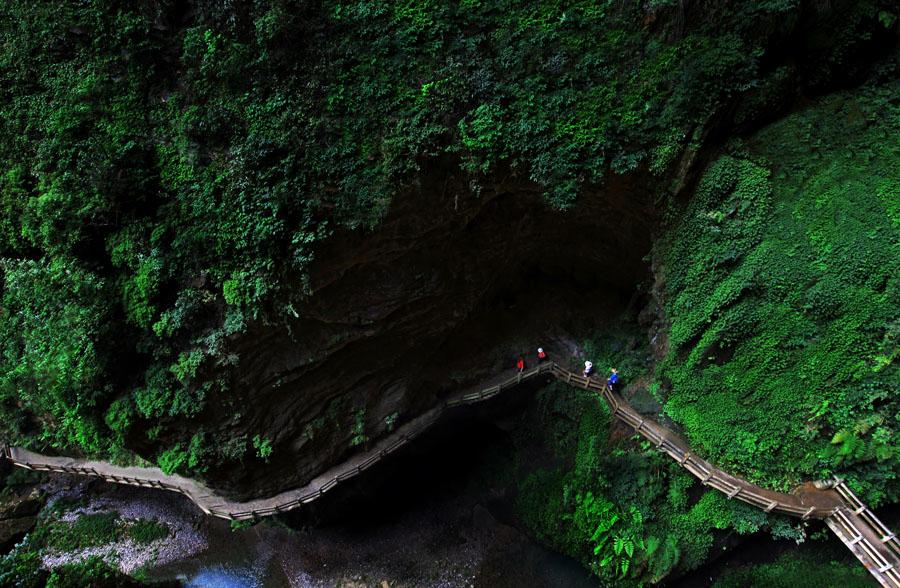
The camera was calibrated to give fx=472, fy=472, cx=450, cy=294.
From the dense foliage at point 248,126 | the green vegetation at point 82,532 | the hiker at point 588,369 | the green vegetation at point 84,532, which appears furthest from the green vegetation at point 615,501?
the green vegetation at point 84,532

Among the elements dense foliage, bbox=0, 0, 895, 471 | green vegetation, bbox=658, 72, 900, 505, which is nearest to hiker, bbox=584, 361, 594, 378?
green vegetation, bbox=658, 72, 900, 505

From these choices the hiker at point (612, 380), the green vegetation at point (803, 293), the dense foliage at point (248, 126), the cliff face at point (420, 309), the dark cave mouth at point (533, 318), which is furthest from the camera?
the dark cave mouth at point (533, 318)

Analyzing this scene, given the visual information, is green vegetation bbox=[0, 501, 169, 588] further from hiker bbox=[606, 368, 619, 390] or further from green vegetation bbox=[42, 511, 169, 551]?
hiker bbox=[606, 368, 619, 390]

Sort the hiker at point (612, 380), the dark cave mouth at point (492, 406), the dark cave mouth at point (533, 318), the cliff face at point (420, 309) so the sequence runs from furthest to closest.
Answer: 1. the dark cave mouth at point (492, 406)
2. the dark cave mouth at point (533, 318)
3. the hiker at point (612, 380)
4. the cliff face at point (420, 309)

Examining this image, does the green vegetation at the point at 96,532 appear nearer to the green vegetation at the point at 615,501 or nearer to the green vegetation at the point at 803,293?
the green vegetation at the point at 615,501

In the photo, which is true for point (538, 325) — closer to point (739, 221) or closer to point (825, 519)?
point (739, 221)

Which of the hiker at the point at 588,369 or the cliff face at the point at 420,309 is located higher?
the cliff face at the point at 420,309

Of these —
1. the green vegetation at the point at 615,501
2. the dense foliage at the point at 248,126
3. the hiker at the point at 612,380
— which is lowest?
the green vegetation at the point at 615,501
